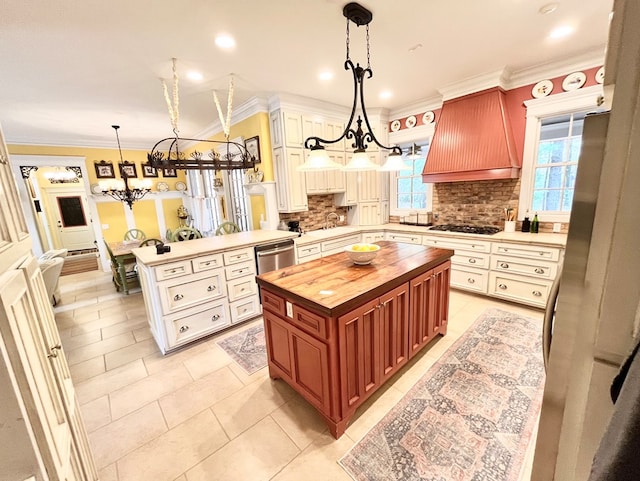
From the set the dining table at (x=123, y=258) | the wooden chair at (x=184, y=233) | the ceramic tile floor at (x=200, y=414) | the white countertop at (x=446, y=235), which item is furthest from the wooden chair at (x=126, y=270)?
the white countertop at (x=446, y=235)

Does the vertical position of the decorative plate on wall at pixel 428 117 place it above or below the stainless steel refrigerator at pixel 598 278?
above

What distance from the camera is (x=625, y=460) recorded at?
0.43 m

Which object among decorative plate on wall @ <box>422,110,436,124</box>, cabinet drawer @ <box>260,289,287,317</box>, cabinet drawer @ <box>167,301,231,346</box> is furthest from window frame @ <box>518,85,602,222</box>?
cabinet drawer @ <box>167,301,231,346</box>

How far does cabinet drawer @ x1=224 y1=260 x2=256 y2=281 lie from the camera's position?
9.95ft

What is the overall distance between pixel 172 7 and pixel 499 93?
367cm

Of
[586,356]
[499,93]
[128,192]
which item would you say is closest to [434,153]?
[499,93]

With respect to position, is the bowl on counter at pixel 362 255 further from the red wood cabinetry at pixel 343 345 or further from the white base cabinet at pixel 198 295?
the white base cabinet at pixel 198 295

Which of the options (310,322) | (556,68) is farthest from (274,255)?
(556,68)

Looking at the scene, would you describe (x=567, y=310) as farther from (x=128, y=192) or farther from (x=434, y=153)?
(x=128, y=192)

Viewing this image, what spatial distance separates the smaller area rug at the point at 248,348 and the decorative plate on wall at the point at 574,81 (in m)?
4.56

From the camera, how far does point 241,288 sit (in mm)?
3178

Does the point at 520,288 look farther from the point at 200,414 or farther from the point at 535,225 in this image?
the point at 200,414

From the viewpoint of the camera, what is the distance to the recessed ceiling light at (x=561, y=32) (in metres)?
2.38

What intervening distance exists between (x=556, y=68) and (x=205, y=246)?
4641 millimetres
